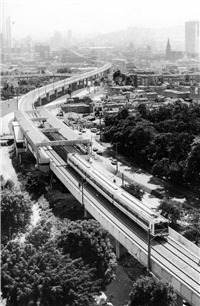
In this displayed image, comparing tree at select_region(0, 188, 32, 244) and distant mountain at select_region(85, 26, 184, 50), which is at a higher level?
distant mountain at select_region(85, 26, 184, 50)

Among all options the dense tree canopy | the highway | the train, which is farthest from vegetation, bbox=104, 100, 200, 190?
the dense tree canopy

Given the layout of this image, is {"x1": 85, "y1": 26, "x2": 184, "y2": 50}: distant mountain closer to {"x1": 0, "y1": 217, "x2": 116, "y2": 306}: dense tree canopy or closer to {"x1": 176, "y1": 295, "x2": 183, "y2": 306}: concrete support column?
{"x1": 0, "y1": 217, "x2": 116, "y2": 306}: dense tree canopy

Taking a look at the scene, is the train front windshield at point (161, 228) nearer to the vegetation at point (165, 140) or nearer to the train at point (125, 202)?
the train at point (125, 202)

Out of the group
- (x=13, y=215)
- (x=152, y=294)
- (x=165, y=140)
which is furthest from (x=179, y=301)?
(x=165, y=140)

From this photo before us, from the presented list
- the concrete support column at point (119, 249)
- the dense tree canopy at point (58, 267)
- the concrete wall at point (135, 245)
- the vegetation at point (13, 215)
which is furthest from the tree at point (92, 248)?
the vegetation at point (13, 215)

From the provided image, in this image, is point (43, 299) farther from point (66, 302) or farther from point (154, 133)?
point (154, 133)

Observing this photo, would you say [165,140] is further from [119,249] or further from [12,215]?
[12,215]
